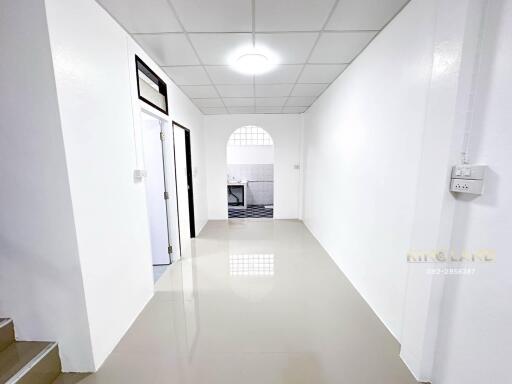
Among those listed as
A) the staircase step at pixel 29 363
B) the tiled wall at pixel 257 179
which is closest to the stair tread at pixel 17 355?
the staircase step at pixel 29 363

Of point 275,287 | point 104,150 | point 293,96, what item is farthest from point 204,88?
point 275,287

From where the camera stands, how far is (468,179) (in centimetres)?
115

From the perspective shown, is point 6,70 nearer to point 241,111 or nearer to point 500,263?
point 500,263

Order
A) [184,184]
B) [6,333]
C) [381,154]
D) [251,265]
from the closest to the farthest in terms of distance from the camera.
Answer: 1. [6,333]
2. [381,154]
3. [251,265]
4. [184,184]

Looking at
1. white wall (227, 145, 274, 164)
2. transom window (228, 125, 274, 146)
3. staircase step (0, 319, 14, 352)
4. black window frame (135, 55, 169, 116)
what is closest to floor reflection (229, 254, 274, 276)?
staircase step (0, 319, 14, 352)

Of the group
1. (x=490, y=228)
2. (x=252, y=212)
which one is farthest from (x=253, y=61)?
(x=252, y=212)

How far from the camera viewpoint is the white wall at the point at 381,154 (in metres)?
1.56

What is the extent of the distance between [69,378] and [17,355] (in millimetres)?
352

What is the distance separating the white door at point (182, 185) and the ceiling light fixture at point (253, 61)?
1.50m

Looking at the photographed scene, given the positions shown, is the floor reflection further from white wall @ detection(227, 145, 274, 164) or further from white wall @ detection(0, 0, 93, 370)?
white wall @ detection(227, 145, 274, 164)

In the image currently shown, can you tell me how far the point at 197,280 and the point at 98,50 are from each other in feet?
8.24

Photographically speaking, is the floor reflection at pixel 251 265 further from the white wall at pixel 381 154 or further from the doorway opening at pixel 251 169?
the doorway opening at pixel 251 169

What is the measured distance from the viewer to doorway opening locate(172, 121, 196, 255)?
11.7ft

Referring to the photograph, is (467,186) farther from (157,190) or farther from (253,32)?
(157,190)
